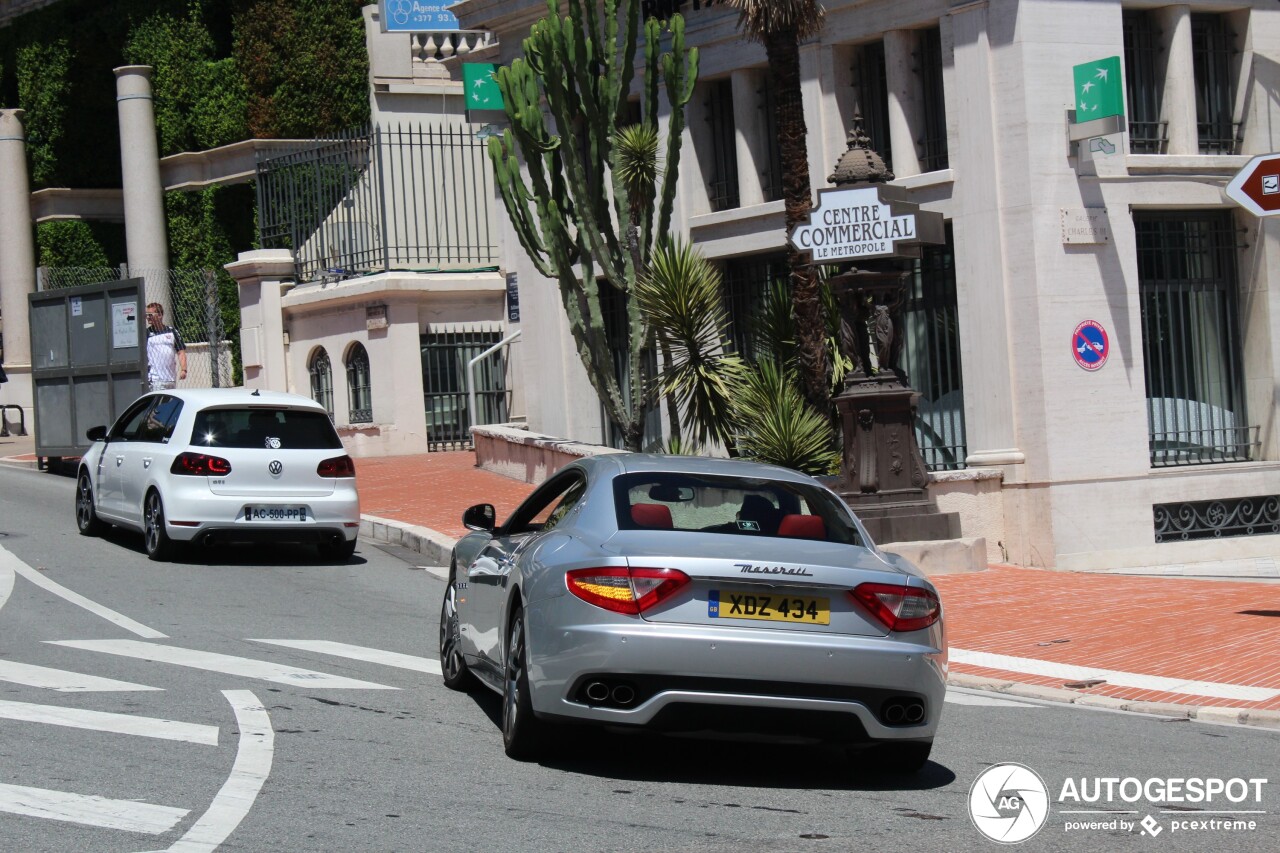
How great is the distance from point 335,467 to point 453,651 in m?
6.56

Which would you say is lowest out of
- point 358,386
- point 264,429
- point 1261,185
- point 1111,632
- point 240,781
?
point 1111,632

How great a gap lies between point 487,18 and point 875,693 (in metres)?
18.0

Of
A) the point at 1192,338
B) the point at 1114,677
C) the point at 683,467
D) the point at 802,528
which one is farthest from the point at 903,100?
→ the point at 802,528

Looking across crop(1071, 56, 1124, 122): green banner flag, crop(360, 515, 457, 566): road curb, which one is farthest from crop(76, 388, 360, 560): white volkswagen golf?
crop(1071, 56, 1124, 122): green banner flag

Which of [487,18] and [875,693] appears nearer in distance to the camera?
[875,693]

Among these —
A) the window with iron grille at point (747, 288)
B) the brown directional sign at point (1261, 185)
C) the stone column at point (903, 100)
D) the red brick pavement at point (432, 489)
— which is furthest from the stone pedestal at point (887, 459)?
the brown directional sign at point (1261, 185)

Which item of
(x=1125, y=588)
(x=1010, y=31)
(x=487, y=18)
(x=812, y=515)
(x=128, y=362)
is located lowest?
(x=1125, y=588)

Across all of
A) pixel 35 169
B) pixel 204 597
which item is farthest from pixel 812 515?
pixel 35 169

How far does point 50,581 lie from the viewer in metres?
13.6

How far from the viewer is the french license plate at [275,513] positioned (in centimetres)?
1512

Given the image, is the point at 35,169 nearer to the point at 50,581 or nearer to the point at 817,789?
the point at 50,581

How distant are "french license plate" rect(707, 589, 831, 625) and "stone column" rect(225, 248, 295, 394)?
22.1 metres

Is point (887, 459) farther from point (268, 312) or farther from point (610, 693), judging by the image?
point (268, 312)

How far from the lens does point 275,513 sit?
15227 mm
